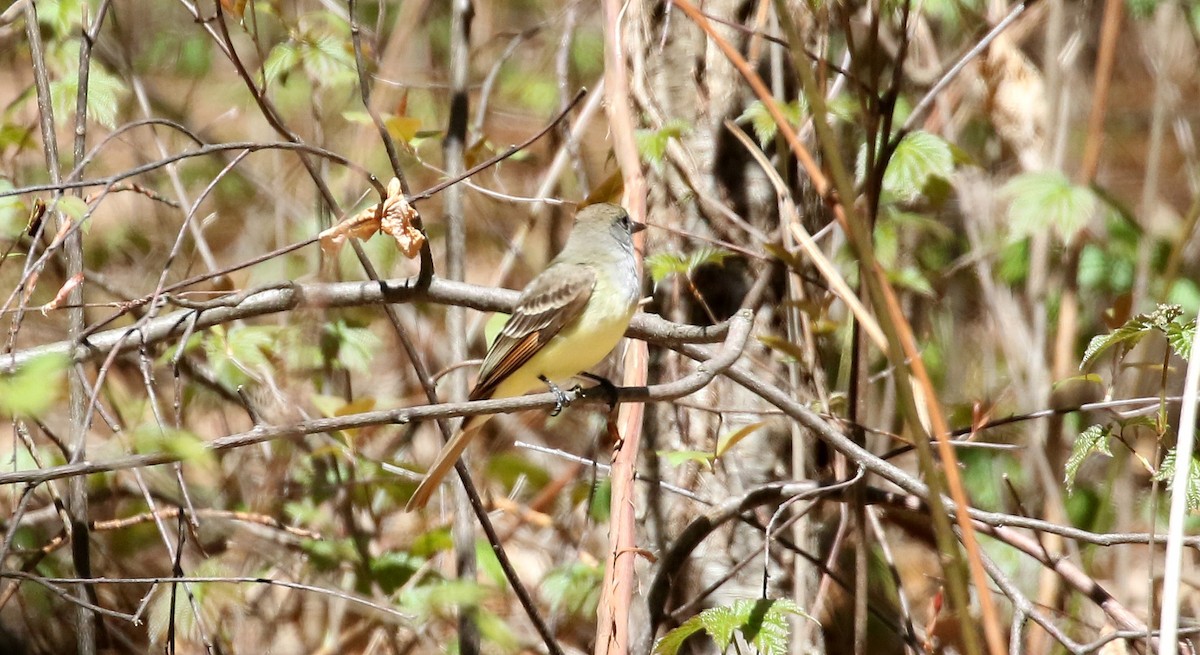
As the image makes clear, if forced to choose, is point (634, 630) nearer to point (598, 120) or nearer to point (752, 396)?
point (752, 396)

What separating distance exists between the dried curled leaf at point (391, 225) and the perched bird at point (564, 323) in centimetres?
58

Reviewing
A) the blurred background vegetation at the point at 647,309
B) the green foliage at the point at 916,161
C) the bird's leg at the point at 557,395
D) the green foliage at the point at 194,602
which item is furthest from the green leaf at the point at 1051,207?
the green foliage at the point at 194,602

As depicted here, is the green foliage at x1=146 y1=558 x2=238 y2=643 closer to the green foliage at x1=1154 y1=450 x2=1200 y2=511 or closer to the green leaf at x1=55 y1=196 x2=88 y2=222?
the green leaf at x1=55 y1=196 x2=88 y2=222

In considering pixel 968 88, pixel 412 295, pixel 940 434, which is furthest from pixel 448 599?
pixel 968 88

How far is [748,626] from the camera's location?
2.41 metres

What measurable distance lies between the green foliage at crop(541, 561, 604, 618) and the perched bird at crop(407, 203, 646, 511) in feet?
2.13

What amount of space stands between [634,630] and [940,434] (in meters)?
1.82

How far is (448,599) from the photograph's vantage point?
2.33 metres

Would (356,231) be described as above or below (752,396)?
above

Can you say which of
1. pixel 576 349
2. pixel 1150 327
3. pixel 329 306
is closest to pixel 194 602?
pixel 329 306

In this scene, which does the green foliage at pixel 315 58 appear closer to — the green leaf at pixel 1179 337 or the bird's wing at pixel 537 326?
the bird's wing at pixel 537 326

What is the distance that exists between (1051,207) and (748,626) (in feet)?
6.07

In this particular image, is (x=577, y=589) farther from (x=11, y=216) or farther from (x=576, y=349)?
(x=11, y=216)

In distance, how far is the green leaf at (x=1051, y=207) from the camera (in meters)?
3.41
